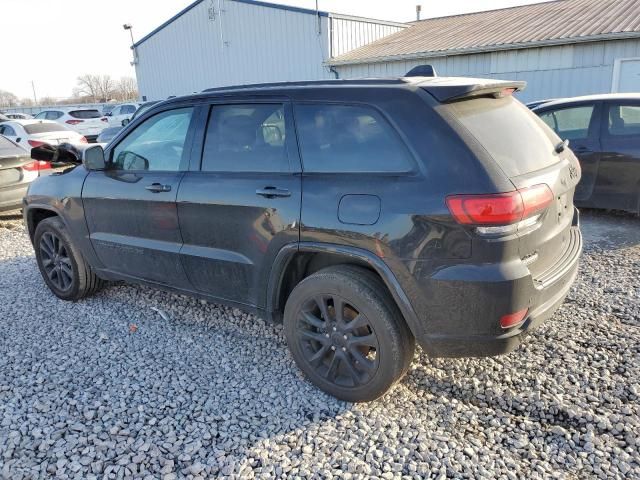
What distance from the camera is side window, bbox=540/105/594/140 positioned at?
21.1 feet

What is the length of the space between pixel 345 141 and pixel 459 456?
1.73 meters

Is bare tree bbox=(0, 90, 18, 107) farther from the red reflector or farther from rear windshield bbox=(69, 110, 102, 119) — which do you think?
the red reflector

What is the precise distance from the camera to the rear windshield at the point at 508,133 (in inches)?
101

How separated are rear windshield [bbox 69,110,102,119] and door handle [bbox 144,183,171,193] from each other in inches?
804

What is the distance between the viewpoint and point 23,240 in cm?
684

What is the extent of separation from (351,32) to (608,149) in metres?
15.6

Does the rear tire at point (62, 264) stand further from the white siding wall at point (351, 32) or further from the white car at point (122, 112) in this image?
the white car at point (122, 112)

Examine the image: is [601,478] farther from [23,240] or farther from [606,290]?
[23,240]

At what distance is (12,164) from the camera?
737cm

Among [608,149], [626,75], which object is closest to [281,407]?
[608,149]

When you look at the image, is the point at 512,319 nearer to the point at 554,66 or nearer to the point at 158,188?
the point at 158,188

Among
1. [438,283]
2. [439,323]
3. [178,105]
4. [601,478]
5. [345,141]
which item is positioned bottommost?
[601,478]

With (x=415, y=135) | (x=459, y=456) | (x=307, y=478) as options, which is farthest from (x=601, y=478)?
(x=415, y=135)

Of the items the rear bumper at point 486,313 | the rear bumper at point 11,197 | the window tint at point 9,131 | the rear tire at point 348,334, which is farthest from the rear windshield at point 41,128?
the rear bumper at point 486,313
